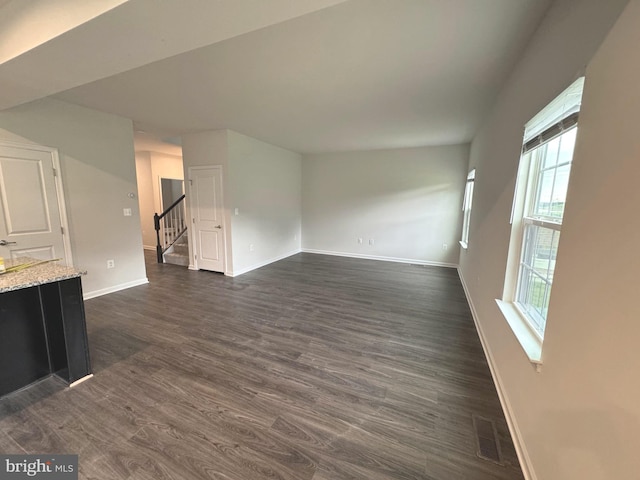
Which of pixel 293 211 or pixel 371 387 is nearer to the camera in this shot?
pixel 371 387

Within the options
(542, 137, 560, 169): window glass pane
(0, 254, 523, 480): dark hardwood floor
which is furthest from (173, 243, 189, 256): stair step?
(542, 137, 560, 169): window glass pane

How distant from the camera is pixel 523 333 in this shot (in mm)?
1565

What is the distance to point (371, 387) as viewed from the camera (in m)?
1.97

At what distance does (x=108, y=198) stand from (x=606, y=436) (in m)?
5.10

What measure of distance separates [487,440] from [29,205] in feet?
16.4

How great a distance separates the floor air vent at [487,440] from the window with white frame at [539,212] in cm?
63

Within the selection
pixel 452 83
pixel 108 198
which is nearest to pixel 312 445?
pixel 452 83

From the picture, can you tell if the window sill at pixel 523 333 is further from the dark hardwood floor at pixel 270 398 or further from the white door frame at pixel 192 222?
the white door frame at pixel 192 222

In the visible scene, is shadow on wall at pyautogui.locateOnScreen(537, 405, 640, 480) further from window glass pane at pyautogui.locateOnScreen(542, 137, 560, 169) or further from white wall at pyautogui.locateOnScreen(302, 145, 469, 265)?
white wall at pyautogui.locateOnScreen(302, 145, 469, 265)

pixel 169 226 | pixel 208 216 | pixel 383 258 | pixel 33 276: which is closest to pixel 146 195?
pixel 169 226

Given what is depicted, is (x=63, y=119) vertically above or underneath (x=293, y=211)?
above

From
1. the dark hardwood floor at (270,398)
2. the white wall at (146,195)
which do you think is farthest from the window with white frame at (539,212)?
the white wall at (146,195)

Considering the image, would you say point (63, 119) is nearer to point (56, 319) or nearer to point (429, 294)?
point (56, 319)

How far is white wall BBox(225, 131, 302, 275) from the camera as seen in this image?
463cm
